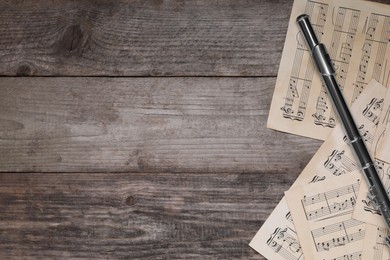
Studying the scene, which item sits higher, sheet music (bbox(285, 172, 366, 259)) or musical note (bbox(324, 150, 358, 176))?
musical note (bbox(324, 150, 358, 176))

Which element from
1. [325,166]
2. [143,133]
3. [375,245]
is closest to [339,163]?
[325,166]

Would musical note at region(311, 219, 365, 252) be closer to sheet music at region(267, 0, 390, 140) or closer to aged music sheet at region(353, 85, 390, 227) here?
aged music sheet at region(353, 85, 390, 227)

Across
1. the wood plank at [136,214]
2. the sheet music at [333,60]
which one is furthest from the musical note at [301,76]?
the wood plank at [136,214]

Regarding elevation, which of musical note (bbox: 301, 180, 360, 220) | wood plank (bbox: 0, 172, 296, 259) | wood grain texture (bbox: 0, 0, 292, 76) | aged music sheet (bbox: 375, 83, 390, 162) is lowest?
wood plank (bbox: 0, 172, 296, 259)

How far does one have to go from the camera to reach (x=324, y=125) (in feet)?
3.30

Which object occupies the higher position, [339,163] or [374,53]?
[374,53]

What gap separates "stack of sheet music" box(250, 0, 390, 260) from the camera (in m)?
0.99

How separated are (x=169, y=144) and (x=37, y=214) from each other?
0.22m

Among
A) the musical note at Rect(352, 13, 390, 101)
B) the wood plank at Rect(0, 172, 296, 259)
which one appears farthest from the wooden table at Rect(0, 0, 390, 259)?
the musical note at Rect(352, 13, 390, 101)

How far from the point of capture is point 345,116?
974 mm

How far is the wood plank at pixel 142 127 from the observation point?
1.00m

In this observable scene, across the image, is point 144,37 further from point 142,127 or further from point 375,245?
point 375,245

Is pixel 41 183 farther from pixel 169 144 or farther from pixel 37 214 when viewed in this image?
pixel 169 144

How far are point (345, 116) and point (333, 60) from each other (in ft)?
0.30
